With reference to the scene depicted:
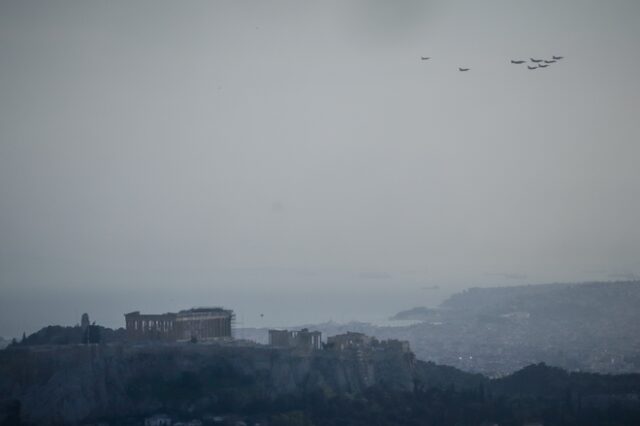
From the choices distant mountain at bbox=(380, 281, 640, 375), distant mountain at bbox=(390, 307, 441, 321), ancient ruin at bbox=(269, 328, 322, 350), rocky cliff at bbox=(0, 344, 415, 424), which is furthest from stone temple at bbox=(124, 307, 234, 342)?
distant mountain at bbox=(390, 307, 441, 321)

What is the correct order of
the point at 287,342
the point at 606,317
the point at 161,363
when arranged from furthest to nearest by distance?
the point at 606,317 → the point at 287,342 → the point at 161,363

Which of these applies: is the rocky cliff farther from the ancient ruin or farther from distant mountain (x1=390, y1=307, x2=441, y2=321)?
distant mountain (x1=390, y1=307, x2=441, y2=321)

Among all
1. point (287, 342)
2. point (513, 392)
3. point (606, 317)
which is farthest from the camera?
point (606, 317)

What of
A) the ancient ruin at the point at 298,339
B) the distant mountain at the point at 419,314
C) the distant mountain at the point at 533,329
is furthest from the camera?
the distant mountain at the point at 419,314

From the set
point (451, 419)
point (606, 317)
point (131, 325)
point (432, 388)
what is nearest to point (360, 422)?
point (451, 419)

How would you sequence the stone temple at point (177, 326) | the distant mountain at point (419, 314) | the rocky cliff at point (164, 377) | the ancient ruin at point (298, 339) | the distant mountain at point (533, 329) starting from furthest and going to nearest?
the distant mountain at point (419, 314) → the distant mountain at point (533, 329) → the stone temple at point (177, 326) → the ancient ruin at point (298, 339) → the rocky cliff at point (164, 377)

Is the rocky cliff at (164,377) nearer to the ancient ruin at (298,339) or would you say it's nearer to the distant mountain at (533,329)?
the ancient ruin at (298,339)

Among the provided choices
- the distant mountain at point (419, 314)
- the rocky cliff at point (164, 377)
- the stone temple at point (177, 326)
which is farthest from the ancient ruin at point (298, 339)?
the distant mountain at point (419, 314)

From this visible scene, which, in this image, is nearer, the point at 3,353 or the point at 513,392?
the point at 3,353

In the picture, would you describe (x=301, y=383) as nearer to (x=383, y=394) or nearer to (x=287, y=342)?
(x=383, y=394)

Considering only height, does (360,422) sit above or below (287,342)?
below
